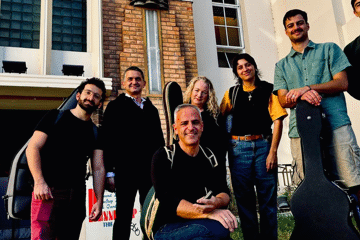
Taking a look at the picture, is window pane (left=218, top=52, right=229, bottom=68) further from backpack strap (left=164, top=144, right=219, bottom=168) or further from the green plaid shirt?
backpack strap (left=164, top=144, right=219, bottom=168)

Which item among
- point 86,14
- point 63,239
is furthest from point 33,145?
point 86,14

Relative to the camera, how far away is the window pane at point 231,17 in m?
7.65

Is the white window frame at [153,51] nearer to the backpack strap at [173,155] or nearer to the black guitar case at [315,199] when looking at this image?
the backpack strap at [173,155]

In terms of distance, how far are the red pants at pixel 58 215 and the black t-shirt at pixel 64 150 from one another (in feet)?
0.24

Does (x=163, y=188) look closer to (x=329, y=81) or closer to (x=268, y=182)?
(x=268, y=182)

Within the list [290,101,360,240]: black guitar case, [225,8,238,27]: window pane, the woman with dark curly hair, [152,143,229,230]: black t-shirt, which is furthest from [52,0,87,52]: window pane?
[290,101,360,240]: black guitar case

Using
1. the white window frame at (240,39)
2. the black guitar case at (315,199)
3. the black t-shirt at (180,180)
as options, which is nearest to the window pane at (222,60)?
the white window frame at (240,39)

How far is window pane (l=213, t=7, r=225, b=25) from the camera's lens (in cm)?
754

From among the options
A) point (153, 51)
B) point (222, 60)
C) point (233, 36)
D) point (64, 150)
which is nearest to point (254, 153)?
point (64, 150)

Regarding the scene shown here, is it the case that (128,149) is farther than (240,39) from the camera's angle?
No

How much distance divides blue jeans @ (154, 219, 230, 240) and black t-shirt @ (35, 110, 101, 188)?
2.54ft

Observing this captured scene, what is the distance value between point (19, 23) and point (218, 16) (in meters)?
4.59

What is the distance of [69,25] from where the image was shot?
626 cm

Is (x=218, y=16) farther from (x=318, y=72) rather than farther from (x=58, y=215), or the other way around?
(x=58, y=215)
